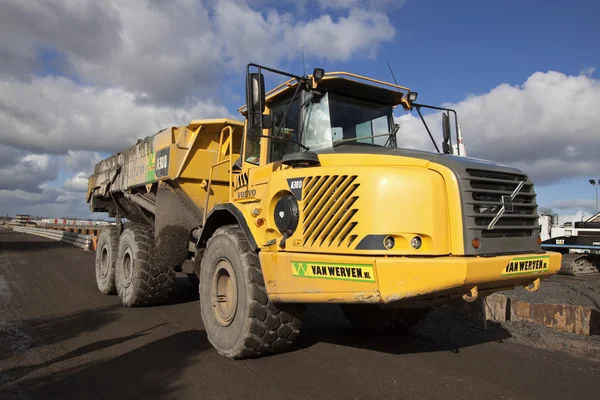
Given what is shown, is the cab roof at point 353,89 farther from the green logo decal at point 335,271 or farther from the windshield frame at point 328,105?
the green logo decal at point 335,271

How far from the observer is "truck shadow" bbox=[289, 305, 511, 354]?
16.4 ft

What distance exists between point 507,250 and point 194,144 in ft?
15.0

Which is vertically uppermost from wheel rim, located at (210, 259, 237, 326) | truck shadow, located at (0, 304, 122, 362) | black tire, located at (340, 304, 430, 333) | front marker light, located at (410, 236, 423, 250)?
front marker light, located at (410, 236, 423, 250)

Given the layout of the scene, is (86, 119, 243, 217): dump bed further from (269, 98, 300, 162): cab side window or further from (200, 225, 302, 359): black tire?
(200, 225, 302, 359): black tire

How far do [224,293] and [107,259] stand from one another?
4.83 metres

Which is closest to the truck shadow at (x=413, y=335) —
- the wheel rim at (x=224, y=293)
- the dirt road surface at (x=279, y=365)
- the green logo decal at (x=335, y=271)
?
the dirt road surface at (x=279, y=365)

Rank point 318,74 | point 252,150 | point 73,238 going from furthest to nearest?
point 73,238 < point 252,150 < point 318,74

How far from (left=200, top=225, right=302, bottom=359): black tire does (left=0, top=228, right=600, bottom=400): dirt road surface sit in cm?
16

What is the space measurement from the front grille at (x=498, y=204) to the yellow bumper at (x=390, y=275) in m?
0.23

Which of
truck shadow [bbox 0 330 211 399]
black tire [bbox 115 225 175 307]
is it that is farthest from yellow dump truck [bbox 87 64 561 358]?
black tire [bbox 115 225 175 307]

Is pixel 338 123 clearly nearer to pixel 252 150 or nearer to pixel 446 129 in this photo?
pixel 252 150

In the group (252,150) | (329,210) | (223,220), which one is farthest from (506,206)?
(223,220)

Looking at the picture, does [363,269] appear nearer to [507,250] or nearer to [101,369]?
[507,250]

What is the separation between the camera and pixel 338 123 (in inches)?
178
